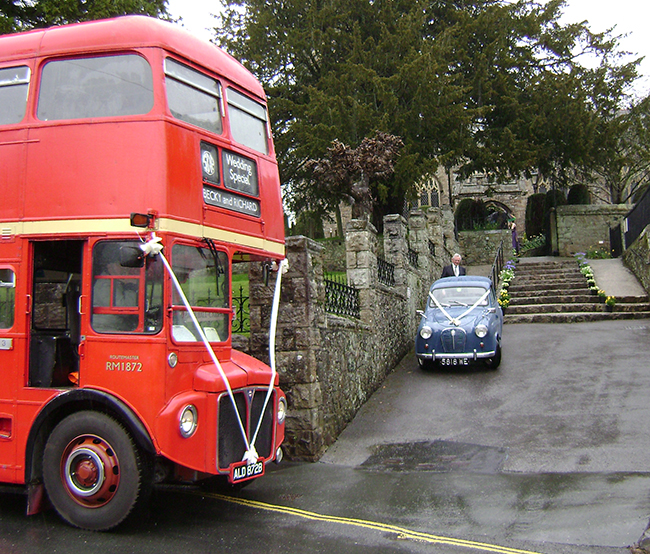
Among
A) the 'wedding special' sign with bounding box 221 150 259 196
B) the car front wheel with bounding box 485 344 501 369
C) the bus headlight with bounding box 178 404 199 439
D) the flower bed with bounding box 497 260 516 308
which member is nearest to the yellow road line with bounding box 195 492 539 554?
the bus headlight with bounding box 178 404 199 439

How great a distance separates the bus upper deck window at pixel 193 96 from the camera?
6816mm

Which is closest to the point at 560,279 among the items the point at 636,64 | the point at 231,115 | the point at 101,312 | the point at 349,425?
the point at 636,64

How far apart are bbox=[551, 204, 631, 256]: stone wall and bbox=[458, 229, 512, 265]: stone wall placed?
2.47 m

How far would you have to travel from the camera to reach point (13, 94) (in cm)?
705

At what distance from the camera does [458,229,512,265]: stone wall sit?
2961 cm

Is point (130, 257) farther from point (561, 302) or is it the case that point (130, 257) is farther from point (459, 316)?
point (561, 302)

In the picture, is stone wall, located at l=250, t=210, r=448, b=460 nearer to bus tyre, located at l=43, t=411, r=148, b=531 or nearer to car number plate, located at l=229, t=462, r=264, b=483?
car number plate, located at l=229, t=462, r=264, b=483

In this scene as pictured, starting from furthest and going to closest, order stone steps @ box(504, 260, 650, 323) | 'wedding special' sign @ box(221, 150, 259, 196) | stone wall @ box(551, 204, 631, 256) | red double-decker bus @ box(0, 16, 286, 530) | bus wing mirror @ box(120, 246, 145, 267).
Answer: stone wall @ box(551, 204, 631, 256), stone steps @ box(504, 260, 650, 323), 'wedding special' sign @ box(221, 150, 259, 196), red double-decker bus @ box(0, 16, 286, 530), bus wing mirror @ box(120, 246, 145, 267)

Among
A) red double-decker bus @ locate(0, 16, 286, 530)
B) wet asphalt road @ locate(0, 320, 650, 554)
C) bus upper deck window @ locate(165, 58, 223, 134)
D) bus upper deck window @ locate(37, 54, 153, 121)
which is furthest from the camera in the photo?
bus upper deck window @ locate(165, 58, 223, 134)

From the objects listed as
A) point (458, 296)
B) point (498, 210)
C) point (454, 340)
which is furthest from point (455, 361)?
point (498, 210)

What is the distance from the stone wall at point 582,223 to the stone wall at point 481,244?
2468 millimetres

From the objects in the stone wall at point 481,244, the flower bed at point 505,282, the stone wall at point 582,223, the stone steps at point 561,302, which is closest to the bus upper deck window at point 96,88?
the stone steps at point 561,302

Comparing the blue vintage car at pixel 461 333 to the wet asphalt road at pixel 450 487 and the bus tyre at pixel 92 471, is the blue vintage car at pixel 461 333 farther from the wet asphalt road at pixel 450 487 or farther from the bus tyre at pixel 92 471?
the bus tyre at pixel 92 471

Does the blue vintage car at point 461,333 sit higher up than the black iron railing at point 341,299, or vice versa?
the black iron railing at point 341,299
